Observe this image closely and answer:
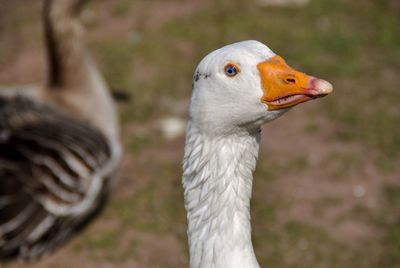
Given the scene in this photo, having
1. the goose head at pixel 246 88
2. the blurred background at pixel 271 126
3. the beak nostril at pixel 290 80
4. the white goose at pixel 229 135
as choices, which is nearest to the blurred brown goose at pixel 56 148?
the blurred background at pixel 271 126

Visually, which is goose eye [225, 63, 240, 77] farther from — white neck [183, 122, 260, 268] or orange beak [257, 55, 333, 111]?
white neck [183, 122, 260, 268]

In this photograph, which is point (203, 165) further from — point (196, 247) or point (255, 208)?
point (255, 208)

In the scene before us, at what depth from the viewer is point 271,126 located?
636 cm

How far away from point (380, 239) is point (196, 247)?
9.04ft

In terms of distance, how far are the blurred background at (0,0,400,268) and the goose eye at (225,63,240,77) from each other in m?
2.62

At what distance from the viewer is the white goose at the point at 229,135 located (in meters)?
2.40

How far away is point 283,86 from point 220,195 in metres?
0.48

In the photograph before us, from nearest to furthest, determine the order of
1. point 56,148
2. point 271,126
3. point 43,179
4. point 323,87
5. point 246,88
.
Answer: point 323,87 → point 246,88 → point 43,179 → point 56,148 → point 271,126

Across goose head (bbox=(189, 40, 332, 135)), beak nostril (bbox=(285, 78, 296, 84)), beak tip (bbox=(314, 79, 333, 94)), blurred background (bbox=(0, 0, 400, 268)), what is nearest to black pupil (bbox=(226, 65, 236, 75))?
goose head (bbox=(189, 40, 332, 135))

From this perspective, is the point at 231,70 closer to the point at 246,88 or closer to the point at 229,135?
the point at 246,88

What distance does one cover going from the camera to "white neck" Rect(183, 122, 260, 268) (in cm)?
248

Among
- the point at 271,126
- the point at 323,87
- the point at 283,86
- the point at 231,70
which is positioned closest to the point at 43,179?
the point at 271,126

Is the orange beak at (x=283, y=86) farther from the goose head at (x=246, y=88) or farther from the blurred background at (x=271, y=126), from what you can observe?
the blurred background at (x=271, y=126)

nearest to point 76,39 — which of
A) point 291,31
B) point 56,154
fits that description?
point 56,154
